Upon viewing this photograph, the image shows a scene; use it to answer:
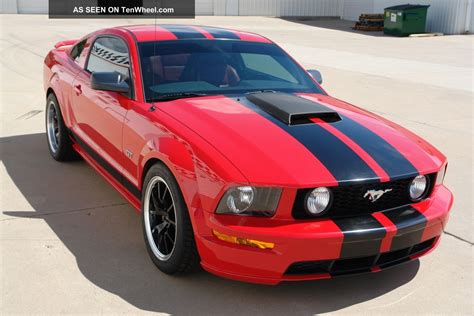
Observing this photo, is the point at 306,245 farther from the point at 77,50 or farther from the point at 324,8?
the point at 324,8

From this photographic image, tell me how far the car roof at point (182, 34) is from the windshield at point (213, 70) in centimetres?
7

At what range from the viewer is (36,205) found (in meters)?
4.41

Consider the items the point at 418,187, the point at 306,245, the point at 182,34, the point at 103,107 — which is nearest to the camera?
the point at 306,245

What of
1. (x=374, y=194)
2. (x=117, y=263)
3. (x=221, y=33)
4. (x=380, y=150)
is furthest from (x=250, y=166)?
(x=221, y=33)

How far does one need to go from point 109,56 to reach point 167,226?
1793mm

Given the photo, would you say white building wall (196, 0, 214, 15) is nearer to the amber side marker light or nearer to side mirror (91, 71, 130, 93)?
side mirror (91, 71, 130, 93)

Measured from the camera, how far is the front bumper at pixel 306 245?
2766mm

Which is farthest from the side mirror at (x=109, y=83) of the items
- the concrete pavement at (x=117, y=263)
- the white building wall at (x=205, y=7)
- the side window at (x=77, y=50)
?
the white building wall at (x=205, y=7)

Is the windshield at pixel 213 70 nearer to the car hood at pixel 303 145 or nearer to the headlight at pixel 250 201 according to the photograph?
the car hood at pixel 303 145

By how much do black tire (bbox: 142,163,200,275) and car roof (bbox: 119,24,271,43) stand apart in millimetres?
1314

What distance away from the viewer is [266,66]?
444 centimetres

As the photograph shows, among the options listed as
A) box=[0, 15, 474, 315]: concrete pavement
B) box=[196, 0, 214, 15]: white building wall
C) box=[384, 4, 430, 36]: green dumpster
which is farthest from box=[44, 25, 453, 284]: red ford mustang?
box=[196, 0, 214, 15]: white building wall

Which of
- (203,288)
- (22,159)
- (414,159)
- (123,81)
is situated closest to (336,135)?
(414,159)

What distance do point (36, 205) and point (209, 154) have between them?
2065 mm
